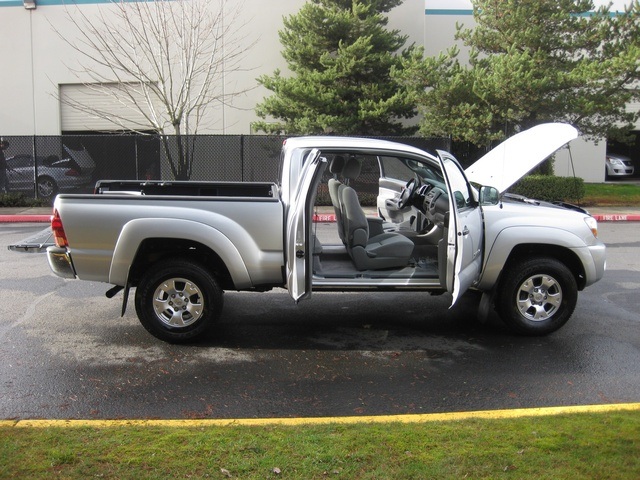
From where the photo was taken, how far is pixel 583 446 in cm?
395

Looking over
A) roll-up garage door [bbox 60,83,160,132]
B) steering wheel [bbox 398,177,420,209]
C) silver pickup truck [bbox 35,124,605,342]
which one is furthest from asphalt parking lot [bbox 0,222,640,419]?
roll-up garage door [bbox 60,83,160,132]

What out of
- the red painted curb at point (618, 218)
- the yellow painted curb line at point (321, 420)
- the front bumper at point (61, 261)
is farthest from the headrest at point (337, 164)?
the red painted curb at point (618, 218)

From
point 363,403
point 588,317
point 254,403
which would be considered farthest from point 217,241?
point 588,317

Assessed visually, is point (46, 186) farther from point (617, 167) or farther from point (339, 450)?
point (617, 167)

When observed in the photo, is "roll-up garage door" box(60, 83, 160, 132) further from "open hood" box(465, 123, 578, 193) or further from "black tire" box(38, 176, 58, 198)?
"open hood" box(465, 123, 578, 193)

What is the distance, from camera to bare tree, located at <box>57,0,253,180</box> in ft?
64.9

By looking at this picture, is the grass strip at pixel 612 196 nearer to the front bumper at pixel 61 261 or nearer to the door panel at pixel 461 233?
the door panel at pixel 461 233

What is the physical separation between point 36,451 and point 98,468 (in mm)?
478

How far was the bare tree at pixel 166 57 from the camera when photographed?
1978 centimetres

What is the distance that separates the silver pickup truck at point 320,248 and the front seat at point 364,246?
0.4 inches

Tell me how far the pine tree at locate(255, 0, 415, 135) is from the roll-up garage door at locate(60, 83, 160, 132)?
15.7 ft

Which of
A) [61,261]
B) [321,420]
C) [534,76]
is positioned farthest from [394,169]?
[534,76]

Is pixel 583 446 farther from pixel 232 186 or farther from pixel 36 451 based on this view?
pixel 232 186

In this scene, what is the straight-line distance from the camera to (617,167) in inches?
1193
